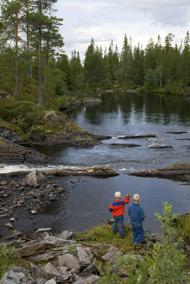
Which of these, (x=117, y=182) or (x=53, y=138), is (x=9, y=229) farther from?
(x=53, y=138)

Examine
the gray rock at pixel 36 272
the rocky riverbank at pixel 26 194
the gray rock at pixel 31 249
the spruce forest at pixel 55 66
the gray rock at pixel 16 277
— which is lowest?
the rocky riverbank at pixel 26 194

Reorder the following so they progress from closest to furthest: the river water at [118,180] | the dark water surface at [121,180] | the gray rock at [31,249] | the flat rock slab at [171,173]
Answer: the gray rock at [31,249] < the river water at [118,180] < the dark water surface at [121,180] < the flat rock slab at [171,173]

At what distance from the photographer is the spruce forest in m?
38.2

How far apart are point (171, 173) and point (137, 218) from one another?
43.9ft

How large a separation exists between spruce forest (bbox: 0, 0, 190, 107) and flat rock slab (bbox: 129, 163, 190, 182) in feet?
75.0

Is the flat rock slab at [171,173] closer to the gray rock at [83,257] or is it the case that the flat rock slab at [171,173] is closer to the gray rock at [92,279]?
the gray rock at [83,257]

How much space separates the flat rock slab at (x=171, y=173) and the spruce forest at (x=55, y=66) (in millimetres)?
22861

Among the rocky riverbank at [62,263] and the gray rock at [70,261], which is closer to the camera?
the rocky riverbank at [62,263]

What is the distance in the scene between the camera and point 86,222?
16.2 metres

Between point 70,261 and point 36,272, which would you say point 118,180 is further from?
point 36,272

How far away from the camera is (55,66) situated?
67125 millimetres

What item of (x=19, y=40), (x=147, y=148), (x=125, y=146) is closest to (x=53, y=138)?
(x=125, y=146)

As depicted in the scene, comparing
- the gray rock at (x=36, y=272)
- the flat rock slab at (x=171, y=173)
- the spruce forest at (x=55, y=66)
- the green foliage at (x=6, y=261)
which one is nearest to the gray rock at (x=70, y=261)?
the gray rock at (x=36, y=272)

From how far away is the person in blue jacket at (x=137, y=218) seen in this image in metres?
11.5
